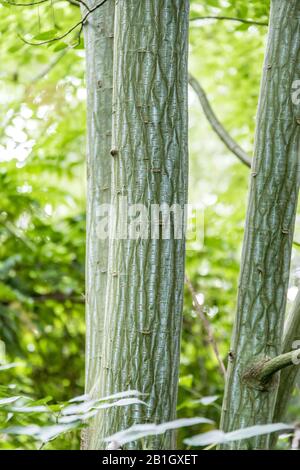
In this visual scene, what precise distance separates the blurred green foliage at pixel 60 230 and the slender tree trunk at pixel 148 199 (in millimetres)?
1372

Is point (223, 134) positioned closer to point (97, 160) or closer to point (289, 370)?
point (97, 160)

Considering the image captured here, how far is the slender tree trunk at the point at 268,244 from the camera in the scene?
1.63 m

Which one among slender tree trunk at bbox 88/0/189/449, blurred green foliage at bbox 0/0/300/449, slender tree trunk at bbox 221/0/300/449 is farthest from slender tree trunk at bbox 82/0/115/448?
blurred green foliage at bbox 0/0/300/449

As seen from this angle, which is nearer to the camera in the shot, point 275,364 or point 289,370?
point 275,364

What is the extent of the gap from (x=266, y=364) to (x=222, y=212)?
3334 mm

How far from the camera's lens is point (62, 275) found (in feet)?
11.9

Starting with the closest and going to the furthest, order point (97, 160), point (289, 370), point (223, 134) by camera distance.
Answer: point (289, 370) → point (97, 160) → point (223, 134)

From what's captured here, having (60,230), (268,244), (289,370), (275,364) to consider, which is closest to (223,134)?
(268,244)

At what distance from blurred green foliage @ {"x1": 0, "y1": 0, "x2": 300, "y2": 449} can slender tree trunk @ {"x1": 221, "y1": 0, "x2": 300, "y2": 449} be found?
49.1 inches

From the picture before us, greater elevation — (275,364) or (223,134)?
(223,134)

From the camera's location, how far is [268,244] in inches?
64.9

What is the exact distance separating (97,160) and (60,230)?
193cm

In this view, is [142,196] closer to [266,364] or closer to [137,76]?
[137,76]

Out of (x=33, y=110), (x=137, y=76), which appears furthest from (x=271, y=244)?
(x=33, y=110)
